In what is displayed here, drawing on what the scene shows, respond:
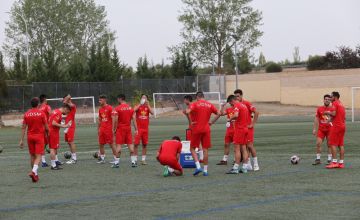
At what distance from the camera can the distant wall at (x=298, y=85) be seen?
73.6 metres

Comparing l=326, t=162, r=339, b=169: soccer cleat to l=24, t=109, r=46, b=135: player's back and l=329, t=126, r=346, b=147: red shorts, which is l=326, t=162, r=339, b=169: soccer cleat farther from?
l=24, t=109, r=46, b=135: player's back

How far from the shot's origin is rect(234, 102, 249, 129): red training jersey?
17.9 meters

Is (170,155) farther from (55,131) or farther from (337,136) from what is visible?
(55,131)

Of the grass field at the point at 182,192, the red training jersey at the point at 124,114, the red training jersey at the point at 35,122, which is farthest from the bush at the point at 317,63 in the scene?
the red training jersey at the point at 35,122

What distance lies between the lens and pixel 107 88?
230 ft

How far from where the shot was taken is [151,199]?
13.7 metres

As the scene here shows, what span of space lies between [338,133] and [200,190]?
17.5ft

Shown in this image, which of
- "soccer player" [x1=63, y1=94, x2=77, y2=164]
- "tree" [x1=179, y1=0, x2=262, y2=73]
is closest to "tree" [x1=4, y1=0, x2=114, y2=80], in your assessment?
"tree" [x1=179, y1=0, x2=262, y2=73]

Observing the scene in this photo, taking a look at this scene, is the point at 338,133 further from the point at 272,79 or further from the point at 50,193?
the point at 272,79

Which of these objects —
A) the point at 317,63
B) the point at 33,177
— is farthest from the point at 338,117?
the point at 317,63

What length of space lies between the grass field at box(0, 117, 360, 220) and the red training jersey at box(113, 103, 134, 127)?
1199 mm

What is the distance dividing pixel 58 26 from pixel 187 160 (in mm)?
78711

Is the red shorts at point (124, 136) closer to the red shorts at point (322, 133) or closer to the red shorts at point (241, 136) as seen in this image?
the red shorts at point (241, 136)

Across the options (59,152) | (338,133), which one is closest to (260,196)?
(338,133)
